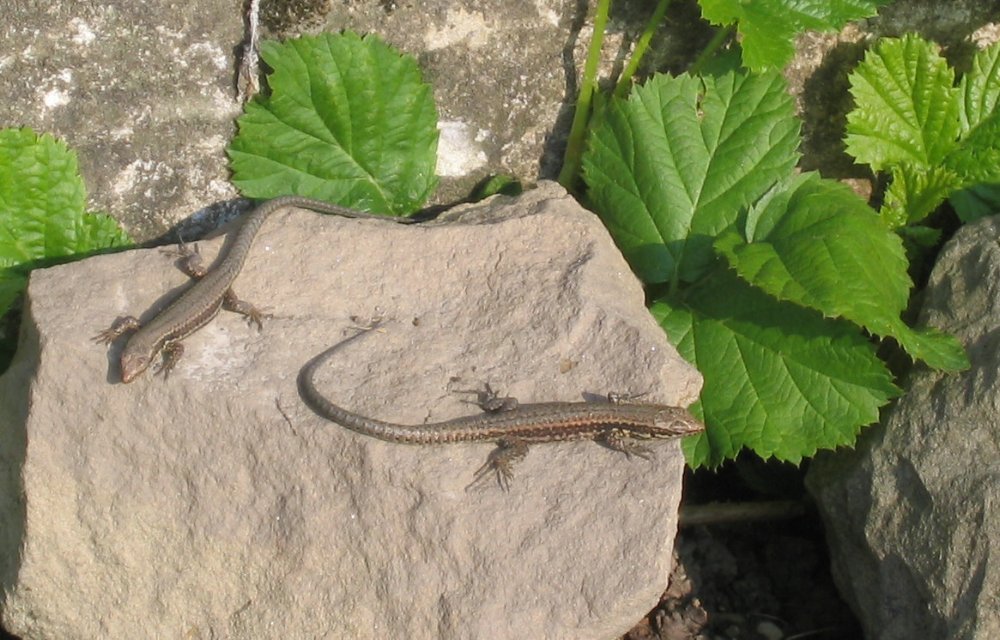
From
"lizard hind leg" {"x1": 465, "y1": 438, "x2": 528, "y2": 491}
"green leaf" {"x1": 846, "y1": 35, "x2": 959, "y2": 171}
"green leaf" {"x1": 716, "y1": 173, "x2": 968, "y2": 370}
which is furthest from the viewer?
"green leaf" {"x1": 846, "y1": 35, "x2": 959, "y2": 171}

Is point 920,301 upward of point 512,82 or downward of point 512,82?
downward

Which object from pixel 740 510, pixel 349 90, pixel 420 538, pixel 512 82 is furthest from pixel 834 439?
pixel 349 90

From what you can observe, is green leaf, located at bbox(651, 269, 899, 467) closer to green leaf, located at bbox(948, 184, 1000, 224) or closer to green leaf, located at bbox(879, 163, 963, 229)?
green leaf, located at bbox(879, 163, 963, 229)

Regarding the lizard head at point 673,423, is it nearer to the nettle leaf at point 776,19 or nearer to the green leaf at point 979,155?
the nettle leaf at point 776,19

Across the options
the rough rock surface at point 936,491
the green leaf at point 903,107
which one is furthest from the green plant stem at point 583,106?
the rough rock surface at point 936,491

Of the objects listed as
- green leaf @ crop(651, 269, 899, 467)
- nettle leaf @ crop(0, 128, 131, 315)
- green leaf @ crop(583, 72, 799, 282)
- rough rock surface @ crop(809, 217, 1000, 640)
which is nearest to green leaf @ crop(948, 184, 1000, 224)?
rough rock surface @ crop(809, 217, 1000, 640)

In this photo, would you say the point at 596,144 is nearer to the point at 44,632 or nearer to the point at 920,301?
the point at 920,301
